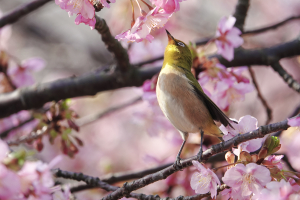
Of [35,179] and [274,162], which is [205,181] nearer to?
[274,162]

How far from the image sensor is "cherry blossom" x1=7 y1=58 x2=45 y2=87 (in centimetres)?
297

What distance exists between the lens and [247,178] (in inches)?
55.9

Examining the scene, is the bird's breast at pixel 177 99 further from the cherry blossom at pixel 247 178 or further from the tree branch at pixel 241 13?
the tree branch at pixel 241 13

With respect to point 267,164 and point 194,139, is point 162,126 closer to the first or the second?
point 194,139

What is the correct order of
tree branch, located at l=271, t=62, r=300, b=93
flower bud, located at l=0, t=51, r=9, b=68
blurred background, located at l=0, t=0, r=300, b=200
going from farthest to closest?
1. blurred background, located at l=0, t=0, r=300, b=200
2. flower bud, located at l=0, t=51, r=9, b=68
3. tree branch, located at l=271, t=62, r=300, b=93

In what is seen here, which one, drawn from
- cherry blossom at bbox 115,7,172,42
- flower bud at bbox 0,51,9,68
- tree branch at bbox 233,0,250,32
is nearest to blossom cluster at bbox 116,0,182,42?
cherry blossom at bbox 115,7,172,42

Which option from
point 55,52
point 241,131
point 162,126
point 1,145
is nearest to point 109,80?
point 162,126

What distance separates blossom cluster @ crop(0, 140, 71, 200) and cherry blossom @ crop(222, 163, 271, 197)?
0.89m

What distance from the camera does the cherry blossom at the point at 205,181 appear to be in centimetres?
145

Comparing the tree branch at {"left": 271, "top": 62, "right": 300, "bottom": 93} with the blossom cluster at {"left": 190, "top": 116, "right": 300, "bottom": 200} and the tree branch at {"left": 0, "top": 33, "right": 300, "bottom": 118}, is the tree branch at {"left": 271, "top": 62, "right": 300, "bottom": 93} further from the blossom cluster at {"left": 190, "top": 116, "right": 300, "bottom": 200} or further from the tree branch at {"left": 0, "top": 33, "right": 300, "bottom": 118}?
the blossom cluster at {"left": 190, "top": 116, "right": 300, "bottom": 200}

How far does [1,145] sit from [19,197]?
15.6 inches

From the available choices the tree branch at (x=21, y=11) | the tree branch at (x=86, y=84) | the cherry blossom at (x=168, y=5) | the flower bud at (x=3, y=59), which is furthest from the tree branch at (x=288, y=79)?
the flower bud at (x=3, y=59)

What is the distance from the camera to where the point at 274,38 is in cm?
631

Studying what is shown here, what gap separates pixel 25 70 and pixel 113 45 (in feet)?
4.35
